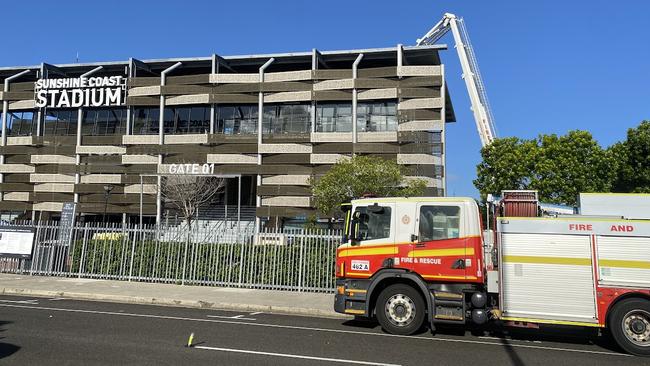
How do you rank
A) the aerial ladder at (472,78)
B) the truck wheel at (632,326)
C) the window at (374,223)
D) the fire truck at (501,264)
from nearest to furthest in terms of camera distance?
the truck wheel at (632,326) < the fire truck at (501,264) < the window at (374,223) < the aerial ladder at (472,78)

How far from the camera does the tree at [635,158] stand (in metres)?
27.0

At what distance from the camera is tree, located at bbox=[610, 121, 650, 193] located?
2705cm

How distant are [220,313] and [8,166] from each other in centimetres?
3990

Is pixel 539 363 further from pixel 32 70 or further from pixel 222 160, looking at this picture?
pixel 32 70

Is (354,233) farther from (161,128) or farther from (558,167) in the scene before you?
(161,128)

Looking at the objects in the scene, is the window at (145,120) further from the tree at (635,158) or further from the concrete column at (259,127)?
the tree at (635,158)

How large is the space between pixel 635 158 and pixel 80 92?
39.9 m

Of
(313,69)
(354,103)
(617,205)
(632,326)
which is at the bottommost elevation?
(632,326)

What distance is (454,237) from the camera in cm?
973

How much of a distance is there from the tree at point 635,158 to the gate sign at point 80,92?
1399 inches

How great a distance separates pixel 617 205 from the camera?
973 cm

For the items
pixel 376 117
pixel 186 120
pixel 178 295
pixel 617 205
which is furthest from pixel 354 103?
pixel 617 205

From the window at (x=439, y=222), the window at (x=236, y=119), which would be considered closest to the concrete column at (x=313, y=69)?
the window at (x=236, y=119)

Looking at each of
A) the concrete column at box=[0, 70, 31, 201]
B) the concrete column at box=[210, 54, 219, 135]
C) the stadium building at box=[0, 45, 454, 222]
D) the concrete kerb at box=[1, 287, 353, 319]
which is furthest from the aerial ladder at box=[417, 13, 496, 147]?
the concrete column at box=[0, 70, 31, 201]
